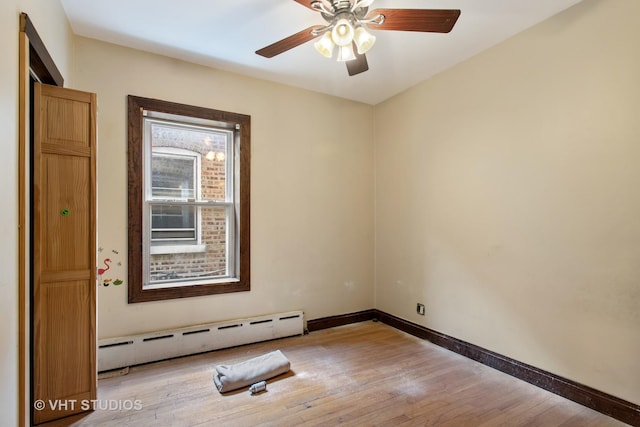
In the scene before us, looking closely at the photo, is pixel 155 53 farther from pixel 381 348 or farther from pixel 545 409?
pixel 545 409

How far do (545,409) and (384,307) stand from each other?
1.88 meters

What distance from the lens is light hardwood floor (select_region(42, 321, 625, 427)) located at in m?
1.97

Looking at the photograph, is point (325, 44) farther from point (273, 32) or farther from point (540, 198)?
point (540, 198)

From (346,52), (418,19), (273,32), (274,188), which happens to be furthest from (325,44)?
(274,188)

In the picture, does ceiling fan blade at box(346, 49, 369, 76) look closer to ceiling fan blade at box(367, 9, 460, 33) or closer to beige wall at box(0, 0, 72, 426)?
ceiling fan blade at box(367, 9, 460, 33)

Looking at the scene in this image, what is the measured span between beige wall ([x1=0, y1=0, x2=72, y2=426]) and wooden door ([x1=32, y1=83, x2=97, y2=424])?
379 millimetres

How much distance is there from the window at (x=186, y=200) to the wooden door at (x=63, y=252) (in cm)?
73

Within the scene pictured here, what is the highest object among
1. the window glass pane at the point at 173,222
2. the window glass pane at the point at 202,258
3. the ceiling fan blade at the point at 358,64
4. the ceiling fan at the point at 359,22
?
the ceiling fan at the point at 359,22

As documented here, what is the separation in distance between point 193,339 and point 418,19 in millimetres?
3002

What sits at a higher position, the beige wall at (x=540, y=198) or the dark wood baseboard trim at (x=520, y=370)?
the beige wall at (x=540, y=198)

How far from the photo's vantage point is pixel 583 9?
6.97ft

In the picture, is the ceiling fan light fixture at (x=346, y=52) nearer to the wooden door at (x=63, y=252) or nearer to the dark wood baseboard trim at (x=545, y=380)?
the wooden door at (x=63, y=252)

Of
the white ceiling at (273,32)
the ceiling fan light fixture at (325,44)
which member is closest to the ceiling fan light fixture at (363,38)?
the ceiling fan light fixture at (325,44)

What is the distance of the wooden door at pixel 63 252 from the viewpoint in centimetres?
180
